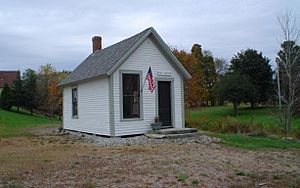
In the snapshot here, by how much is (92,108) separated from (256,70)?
3590 cm

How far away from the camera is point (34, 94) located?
53406 millimetres

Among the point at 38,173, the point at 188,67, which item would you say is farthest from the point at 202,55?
the point at 38,173

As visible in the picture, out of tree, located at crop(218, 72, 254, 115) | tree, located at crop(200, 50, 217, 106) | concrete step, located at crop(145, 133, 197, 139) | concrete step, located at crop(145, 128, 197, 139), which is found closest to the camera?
concrete step, located at crop(145, 133, 197, 139)

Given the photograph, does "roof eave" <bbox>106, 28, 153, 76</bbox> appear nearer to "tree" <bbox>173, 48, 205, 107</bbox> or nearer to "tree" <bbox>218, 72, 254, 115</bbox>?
"tree" <bbox>218, 72, 254, 115</bbox>

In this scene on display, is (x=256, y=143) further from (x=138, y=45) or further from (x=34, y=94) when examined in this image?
(x=34, y=94)

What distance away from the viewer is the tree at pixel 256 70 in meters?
49.9

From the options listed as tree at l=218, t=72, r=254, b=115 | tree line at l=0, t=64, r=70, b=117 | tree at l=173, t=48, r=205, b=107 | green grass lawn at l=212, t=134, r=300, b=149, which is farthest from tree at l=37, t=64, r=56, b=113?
green grass lawn at l=212, t=134, r=300, b=149

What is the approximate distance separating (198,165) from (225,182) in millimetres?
1926

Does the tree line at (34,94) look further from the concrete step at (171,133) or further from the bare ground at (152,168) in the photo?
the bare ground at (152,168)

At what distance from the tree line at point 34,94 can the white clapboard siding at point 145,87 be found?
111ft

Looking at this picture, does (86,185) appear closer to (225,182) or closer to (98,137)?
(225,182)

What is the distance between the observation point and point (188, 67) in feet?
165

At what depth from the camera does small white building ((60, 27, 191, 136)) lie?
17.7 meters

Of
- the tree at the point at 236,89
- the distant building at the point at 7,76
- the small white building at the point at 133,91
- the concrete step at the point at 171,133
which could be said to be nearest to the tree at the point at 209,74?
the tree at the point at 236,89
